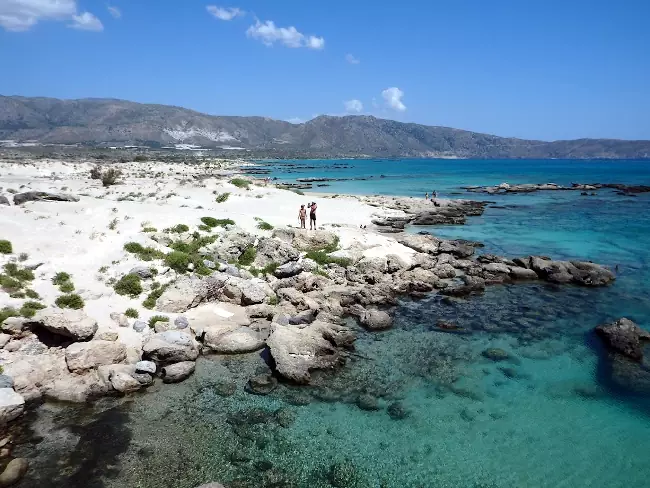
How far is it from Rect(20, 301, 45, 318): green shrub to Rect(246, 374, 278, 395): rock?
899 cm

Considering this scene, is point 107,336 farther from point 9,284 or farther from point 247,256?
point 247,256

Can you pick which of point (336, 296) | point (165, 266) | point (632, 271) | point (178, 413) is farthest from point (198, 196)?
point (632, 271)

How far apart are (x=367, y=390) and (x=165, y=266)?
1286 centimetres

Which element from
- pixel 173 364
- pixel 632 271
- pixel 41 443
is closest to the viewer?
pixel 41 443

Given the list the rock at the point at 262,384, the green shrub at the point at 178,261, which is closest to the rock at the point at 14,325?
the green shrub at the point at 178,261

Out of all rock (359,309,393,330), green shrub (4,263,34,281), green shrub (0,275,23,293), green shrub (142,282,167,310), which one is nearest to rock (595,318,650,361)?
rock (359,309,393,330)

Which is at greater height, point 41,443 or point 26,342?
point 26,342

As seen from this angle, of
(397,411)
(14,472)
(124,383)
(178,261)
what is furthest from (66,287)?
(397,411)

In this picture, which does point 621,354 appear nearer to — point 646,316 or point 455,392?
point 646,316

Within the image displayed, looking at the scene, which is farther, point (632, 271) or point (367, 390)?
point (632, 271)

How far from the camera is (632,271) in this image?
30125mm

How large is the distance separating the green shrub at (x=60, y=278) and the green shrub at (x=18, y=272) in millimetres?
888

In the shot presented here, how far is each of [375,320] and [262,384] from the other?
22.8 feet

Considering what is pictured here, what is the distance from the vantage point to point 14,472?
35.0ft
